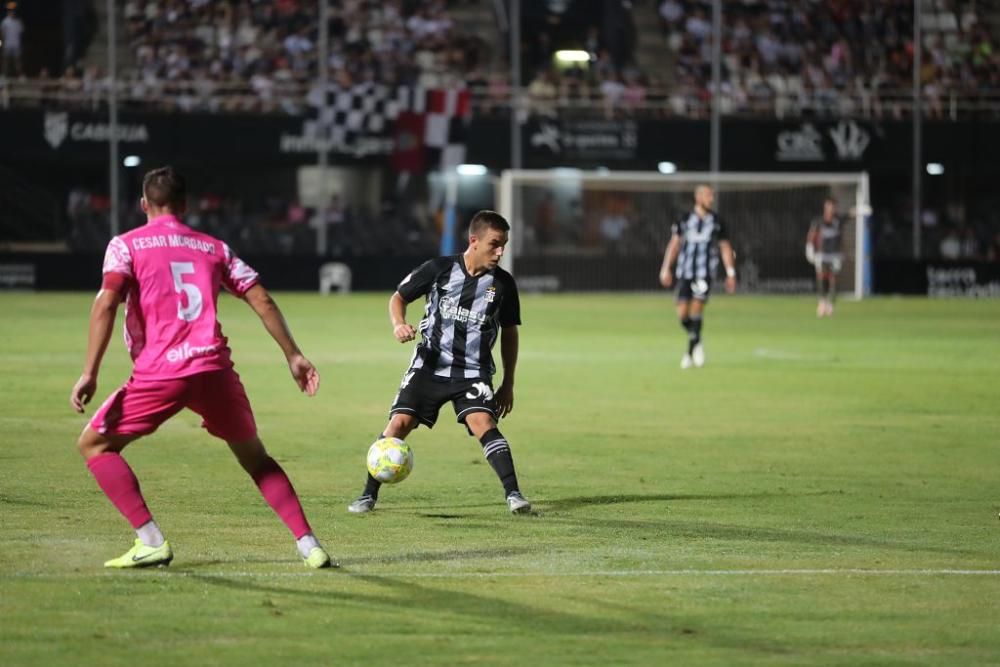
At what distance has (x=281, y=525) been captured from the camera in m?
8.77

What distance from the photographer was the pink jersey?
716 cm

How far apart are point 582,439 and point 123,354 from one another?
31.7ft

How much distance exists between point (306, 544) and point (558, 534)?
5.40ft

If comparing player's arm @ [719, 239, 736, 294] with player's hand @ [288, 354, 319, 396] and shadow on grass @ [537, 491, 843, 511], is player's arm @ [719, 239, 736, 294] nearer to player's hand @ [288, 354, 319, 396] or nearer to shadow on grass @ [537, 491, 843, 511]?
shadow on grass @ [537, 491, 843, 511]

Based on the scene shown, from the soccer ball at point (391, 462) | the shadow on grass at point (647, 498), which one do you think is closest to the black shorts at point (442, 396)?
the soccer ball at point (391, 462)

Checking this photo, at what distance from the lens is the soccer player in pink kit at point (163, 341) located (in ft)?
23.5

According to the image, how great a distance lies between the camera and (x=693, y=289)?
21.1 metres

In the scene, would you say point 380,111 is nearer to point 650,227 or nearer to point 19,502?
point 650,227

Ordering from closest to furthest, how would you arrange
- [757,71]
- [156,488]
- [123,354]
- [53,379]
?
[156,488] → [53,379] → [123,354] → [757,71]

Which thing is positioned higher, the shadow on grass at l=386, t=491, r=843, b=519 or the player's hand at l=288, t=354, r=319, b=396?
the player's hand at l=288, t=354, r=319, b=396

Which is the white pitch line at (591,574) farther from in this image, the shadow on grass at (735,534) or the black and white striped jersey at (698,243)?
the black and white striped jersey at (698,243)

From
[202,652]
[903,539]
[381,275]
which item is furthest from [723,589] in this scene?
[381,275]

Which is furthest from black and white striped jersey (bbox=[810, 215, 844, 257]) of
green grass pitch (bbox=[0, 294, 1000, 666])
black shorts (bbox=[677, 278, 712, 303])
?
green grass pitch (bbox=[0, 294, 1000, 666])

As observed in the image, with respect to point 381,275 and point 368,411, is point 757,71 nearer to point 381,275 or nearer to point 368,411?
point 381,275
